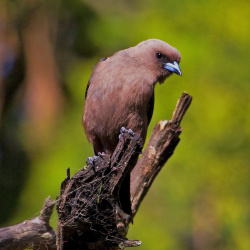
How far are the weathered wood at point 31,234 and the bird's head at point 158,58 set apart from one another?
1.86 metres

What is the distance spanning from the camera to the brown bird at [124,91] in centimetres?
629

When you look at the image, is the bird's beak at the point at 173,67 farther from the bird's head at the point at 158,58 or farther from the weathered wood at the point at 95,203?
→ the weathered wood at the point at 95,203

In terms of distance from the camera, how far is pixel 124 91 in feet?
20.6

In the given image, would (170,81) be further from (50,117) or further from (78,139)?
(50,117)

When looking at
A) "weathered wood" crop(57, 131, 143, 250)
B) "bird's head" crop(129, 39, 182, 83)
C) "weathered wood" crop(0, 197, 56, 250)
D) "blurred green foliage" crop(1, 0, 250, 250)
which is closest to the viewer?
"weathered wood" crop(57, 131, 143, 250)

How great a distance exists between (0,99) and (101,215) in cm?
682

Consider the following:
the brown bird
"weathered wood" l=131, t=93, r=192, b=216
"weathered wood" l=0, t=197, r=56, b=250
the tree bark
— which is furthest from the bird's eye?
"weathered wood" l=0, t=197, r=56, b=250

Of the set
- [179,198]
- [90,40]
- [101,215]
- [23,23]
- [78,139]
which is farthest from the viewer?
[23,23]

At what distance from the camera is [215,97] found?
901cm

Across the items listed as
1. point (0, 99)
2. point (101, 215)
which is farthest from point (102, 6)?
point (101, 215)

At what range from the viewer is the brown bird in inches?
248

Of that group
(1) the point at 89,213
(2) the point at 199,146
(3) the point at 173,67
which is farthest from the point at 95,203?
(2) the point at 199,146

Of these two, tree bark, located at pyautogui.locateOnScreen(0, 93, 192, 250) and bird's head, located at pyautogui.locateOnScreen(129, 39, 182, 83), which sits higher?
bird's head, located at pyautogui.locateOnScreen(129, 39, 182, 83)

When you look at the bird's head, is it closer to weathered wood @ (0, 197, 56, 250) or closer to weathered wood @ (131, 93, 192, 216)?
weathered wood @ (131, 93, 192, 216)
